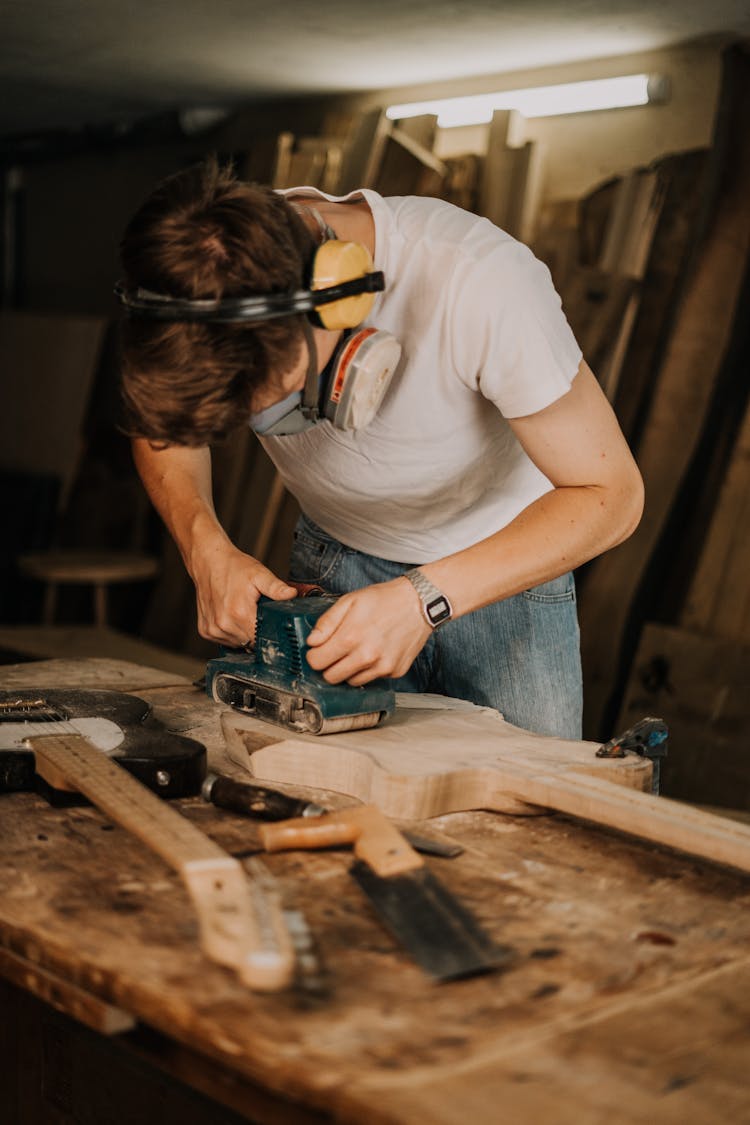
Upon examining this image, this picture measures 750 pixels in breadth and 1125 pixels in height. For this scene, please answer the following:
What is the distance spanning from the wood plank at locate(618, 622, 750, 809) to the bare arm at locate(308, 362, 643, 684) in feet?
7.22

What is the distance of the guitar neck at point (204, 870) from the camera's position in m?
1.08

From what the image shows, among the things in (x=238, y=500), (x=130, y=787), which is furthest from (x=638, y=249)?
(x=130, y=787)

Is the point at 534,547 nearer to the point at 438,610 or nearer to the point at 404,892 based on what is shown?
the point at 438,610

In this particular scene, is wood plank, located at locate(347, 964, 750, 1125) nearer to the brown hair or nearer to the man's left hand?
the man's left hand

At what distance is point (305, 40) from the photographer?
14.6 feet

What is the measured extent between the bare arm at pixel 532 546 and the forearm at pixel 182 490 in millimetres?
465

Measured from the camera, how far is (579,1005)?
42.6 inches

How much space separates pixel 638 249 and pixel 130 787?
341 cm

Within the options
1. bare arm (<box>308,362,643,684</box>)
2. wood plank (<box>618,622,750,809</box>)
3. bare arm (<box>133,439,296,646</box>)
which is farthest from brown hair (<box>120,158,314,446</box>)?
wood plank (<box>618,622,750,809</box>)

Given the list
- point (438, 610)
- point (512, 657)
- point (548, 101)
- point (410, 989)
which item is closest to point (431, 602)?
point (438, 610)

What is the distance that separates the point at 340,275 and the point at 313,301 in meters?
0.06

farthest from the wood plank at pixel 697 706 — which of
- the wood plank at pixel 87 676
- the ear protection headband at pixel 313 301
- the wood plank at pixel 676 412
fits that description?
the ear protection headband at pixel 313 301

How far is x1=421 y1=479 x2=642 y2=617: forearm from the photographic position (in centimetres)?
178

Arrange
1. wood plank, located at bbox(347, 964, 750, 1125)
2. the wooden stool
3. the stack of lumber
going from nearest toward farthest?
wood plank, located at bbox(347, 964, 750, 1125) → the stack of lumber → the wooden stool
